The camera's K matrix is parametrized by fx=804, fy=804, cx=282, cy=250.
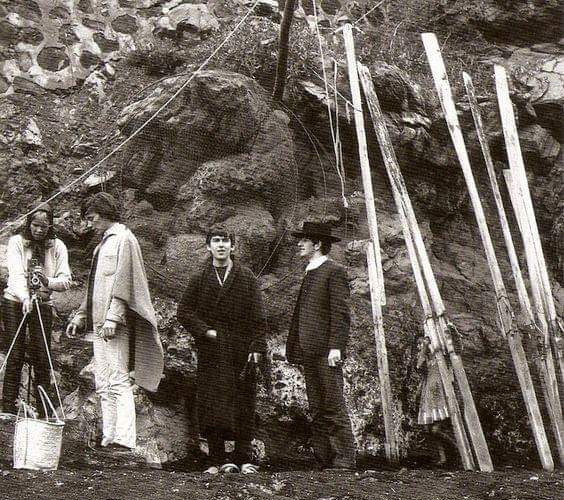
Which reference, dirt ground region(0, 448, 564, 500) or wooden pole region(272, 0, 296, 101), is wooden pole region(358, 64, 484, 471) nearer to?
dirt ground region(0, 448, 564, 500)

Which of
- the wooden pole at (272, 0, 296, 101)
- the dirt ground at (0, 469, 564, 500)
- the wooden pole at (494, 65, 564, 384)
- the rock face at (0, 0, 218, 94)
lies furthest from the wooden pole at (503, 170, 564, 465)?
the rock face at (0, 0, 218, 94)

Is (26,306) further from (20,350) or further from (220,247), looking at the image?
(220,247)

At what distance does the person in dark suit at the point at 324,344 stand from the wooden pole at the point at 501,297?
4.24ft

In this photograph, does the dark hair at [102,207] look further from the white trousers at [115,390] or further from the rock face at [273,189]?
the rock face at [273,189]

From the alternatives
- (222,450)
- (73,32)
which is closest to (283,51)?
(73,32)

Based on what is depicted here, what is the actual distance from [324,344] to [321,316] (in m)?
0.17

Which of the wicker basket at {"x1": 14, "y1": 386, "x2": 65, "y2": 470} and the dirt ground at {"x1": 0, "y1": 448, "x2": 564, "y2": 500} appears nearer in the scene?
the dirt ground at {"x1": 0, "y1": 448, "x2": 564, "y2": 500}

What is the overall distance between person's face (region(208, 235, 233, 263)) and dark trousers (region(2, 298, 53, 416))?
126cm

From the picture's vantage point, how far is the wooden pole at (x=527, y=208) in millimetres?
5570

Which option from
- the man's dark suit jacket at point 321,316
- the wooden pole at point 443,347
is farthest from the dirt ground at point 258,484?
the man's dark suit jacket at point 321,316

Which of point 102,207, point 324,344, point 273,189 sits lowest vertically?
point 324,344

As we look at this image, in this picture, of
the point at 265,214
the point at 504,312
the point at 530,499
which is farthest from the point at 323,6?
the point at 530,499

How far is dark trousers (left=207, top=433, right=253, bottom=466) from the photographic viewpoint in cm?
464

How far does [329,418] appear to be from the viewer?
4.75m
